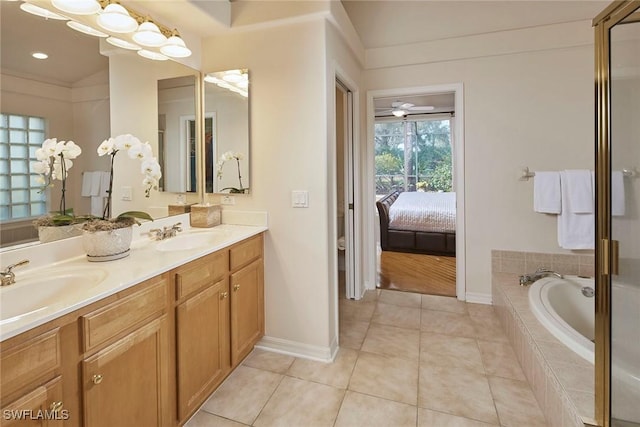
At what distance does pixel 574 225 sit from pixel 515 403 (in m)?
1.66

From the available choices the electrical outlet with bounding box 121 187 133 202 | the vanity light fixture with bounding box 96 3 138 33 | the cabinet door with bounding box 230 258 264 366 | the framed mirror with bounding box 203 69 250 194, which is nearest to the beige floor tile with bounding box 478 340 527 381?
the cabinet door with bounding box 230 258 264 366

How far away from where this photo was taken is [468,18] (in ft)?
9.51

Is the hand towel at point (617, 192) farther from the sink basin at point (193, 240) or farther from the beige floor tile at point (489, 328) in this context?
the sink basin at point (193, 240)

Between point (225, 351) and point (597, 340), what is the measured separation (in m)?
1.77

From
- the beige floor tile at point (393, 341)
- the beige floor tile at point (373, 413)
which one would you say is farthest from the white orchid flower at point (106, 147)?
the beige floor tile at point (393, 341)

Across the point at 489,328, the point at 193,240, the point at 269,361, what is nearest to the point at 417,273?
the point at 489,328

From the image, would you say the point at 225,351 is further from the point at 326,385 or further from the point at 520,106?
the point at 520,106

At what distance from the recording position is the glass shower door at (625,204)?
1224 millimetres

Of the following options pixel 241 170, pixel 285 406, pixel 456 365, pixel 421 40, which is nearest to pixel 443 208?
pixel 421 40

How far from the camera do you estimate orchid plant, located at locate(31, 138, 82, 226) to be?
4.83 ft

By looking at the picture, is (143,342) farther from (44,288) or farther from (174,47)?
(174,47)

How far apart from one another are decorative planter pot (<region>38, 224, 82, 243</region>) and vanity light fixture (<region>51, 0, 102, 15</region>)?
1.03 m

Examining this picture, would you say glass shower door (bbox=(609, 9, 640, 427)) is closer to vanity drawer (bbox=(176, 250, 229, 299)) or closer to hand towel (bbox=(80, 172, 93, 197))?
vanity drawer (bbox=(176, 250, 229, 299))

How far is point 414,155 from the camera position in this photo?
7.32 m
